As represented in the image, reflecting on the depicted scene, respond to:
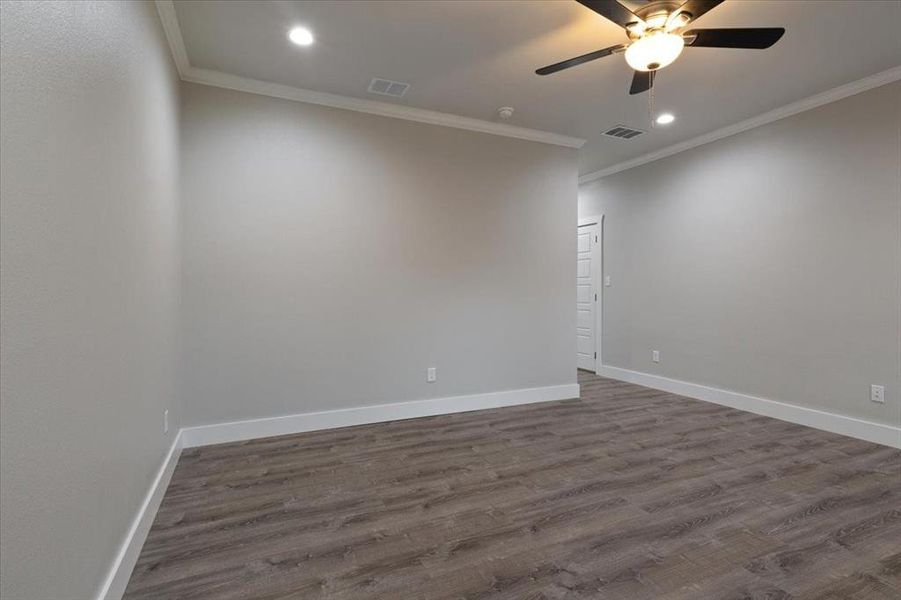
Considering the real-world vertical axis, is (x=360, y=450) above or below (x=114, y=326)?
below

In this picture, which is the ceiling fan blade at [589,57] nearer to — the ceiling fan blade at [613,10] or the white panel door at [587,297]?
the ceiling fan blade at [613,10]

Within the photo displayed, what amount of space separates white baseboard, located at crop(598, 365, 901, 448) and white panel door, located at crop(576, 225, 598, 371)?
73 centimetres

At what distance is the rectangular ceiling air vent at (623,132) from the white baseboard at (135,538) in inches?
189

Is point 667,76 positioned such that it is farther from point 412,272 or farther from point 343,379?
point 343,379

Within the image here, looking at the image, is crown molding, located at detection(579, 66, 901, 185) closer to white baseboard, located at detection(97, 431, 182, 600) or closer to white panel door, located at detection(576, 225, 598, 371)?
white panel door, located at detection(576, 225, 598, 371)

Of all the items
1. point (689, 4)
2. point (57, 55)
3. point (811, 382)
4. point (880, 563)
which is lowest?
point (880, 563)

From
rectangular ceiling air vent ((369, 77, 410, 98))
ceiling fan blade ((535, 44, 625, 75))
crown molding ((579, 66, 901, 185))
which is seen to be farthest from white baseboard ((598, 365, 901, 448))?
rectangular ceiling air vent ((369, 77, 410, 98))

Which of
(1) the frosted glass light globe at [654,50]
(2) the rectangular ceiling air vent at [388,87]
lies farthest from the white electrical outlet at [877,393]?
(2) the rectangular ceiling air vent at [388,87]

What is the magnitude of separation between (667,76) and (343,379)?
11.9ft

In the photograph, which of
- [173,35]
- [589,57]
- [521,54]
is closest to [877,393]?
[589,57]

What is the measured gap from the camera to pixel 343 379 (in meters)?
3.65

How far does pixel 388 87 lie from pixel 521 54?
112cm

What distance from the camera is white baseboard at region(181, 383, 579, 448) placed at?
324 cm

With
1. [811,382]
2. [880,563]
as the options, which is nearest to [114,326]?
[880,563]
